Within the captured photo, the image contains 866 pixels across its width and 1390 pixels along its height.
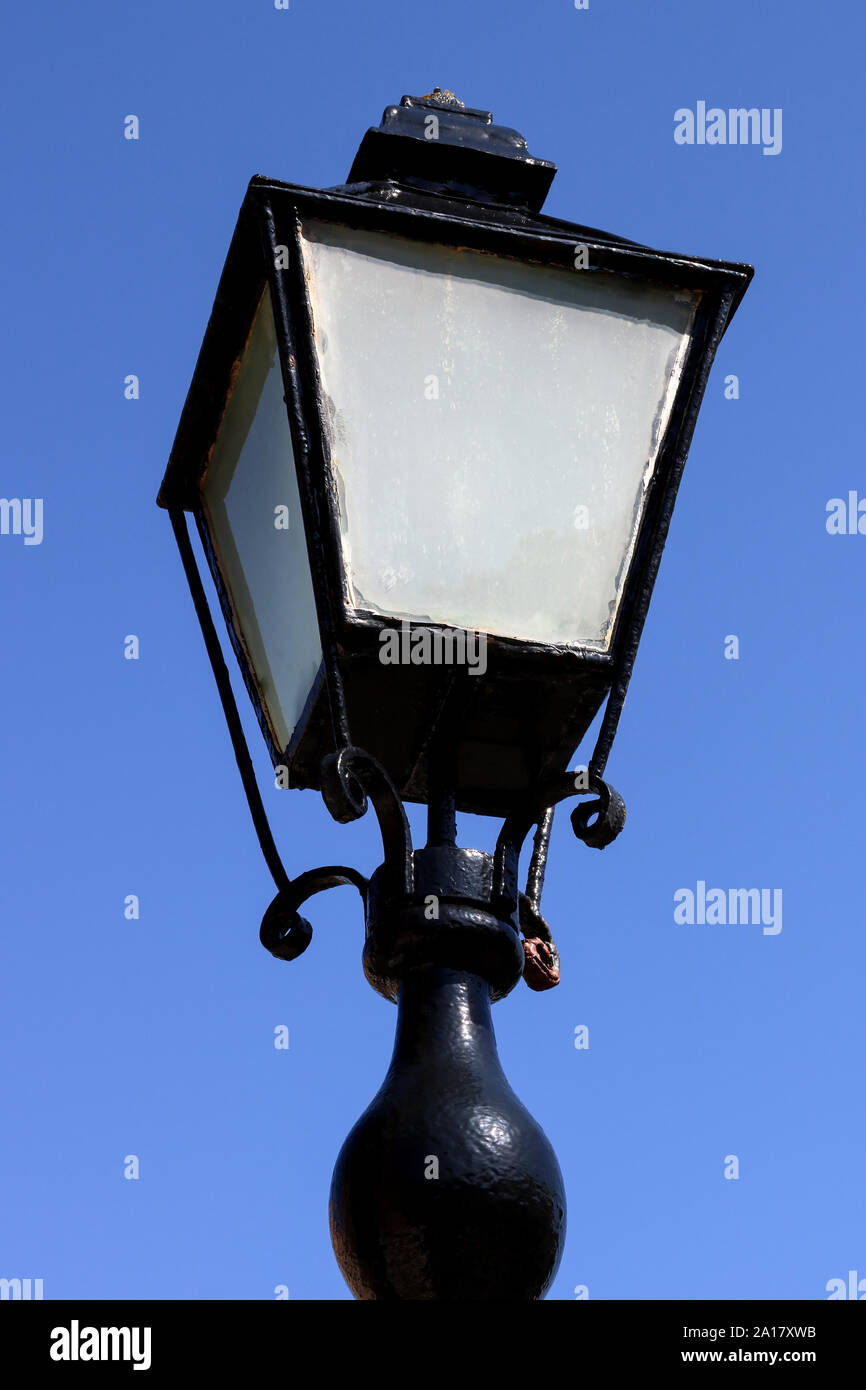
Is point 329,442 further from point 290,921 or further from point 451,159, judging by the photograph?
point 290,921

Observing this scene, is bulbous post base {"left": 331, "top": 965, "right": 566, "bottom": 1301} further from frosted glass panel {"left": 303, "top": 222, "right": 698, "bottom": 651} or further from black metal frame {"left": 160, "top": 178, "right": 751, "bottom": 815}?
frosted glass panel {"left": 303, "top": 222, "right": 698, "bottom": 651}

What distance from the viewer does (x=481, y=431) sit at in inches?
97.1

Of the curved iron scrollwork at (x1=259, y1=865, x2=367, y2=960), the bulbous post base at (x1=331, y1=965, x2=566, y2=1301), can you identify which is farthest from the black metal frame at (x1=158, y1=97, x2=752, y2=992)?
the bulbous post base at (x1=331, y1=965, x2=566, y2=1301)

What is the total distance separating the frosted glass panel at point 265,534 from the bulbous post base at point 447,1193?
66cm

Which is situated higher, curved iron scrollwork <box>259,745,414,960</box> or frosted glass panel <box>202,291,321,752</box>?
frosted glass panel <box>202,291,321,752</box>

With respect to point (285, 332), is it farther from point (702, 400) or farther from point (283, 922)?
point (283, 922)

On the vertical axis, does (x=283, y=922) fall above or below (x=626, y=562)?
below

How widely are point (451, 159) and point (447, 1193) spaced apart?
1544mm

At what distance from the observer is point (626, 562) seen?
98.4 inches

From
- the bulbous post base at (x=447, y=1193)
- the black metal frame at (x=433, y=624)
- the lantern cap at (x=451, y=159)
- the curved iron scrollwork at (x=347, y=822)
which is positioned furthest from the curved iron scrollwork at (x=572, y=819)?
the lantern cap at (x=451, y=159)

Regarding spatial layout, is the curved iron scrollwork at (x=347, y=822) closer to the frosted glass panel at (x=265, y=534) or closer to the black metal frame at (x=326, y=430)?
the black metal frame at (x=326, y=430)

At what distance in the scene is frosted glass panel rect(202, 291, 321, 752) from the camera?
2.54m
